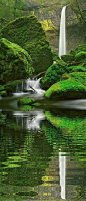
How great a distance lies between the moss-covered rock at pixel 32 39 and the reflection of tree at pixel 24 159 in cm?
2085

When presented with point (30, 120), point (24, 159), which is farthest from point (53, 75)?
point (24, 159)

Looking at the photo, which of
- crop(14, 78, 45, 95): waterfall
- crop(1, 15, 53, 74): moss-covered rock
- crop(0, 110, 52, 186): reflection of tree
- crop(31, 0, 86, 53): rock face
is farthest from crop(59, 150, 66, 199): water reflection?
crop(31, 0, 86, 53): rock face

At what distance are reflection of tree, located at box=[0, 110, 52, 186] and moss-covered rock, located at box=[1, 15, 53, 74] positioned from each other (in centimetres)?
2085

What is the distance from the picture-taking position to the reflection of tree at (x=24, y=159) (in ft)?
6.30

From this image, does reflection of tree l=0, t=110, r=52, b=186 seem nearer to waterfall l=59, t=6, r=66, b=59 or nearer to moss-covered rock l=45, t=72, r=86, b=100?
moss-covered rock l=45, t=72, r=86, b=100

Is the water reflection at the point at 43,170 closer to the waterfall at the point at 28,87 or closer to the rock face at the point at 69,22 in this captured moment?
the waterfall at the point at 28,87

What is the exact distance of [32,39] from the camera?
25438 millimetres

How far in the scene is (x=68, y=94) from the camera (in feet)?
44.9

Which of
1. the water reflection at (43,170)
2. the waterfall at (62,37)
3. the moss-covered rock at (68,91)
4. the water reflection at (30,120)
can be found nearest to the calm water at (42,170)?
the water reflection at (43,170)

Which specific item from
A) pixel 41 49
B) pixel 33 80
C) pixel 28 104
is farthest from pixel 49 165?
pixel 41 49

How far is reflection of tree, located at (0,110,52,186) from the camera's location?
1.92m

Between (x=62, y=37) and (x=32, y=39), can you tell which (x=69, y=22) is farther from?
(x=32, y=39)

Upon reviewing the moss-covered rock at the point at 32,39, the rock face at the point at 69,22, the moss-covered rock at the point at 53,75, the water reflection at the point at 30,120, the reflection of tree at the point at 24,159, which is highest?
the rock face at the point at 69,22

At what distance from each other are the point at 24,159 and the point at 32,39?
23.7 metres
